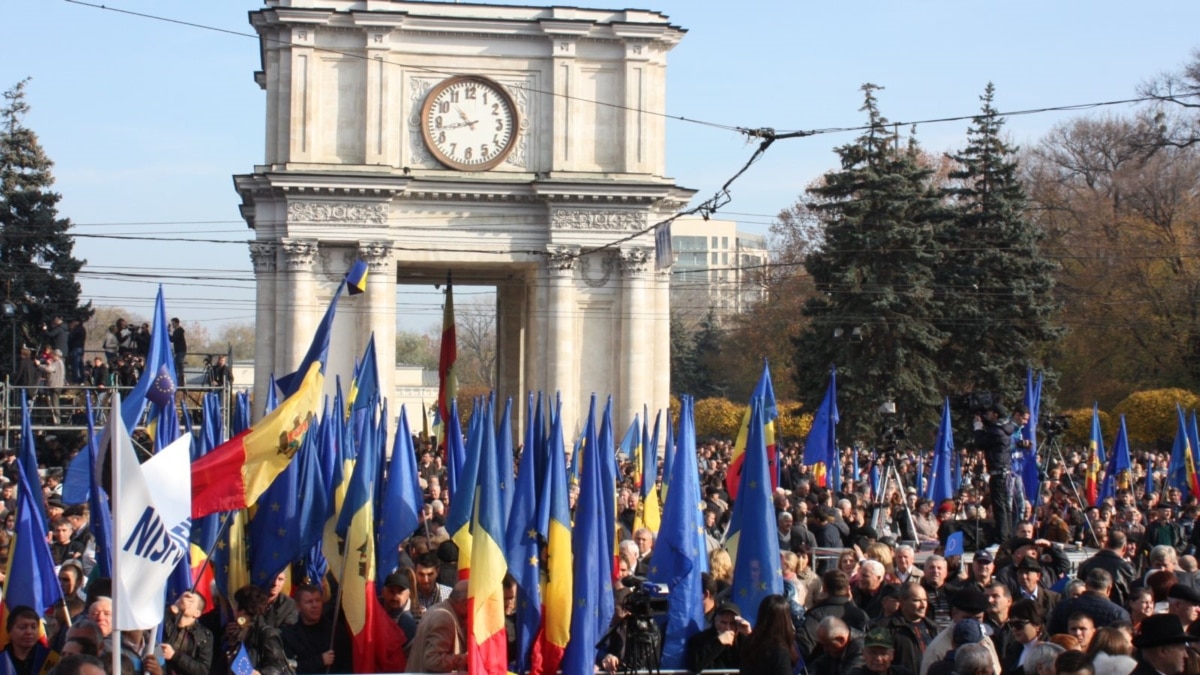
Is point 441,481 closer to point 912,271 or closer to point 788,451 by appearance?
point 788,451

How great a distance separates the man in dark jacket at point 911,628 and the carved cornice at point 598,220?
34359mm

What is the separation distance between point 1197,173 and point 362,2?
3091 cm

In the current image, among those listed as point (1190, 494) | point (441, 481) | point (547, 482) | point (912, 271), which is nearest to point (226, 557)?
point (547, 482)

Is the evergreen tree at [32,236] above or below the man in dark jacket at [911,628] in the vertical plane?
above

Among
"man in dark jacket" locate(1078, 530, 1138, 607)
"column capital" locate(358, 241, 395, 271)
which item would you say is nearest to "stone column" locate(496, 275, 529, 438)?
"column capital" locate(358, 241, 395, 271)

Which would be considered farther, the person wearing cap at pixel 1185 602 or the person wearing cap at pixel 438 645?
the person wearing cap at pixel 438 645

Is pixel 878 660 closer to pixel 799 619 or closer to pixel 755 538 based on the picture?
pixel 799 619

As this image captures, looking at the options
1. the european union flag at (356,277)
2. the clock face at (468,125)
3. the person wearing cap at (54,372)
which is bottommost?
the person wearing cap at (54,372)

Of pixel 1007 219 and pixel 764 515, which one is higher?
pixel 1007 219

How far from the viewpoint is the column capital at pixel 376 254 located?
148ft

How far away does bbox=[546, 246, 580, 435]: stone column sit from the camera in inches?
1794

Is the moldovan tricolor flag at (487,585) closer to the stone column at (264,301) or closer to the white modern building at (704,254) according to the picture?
the stone column at (264,301)

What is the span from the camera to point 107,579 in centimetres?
1183

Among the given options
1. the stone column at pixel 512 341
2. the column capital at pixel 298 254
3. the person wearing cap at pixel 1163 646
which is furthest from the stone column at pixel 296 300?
the person wearing cap at pixel 1163 646
